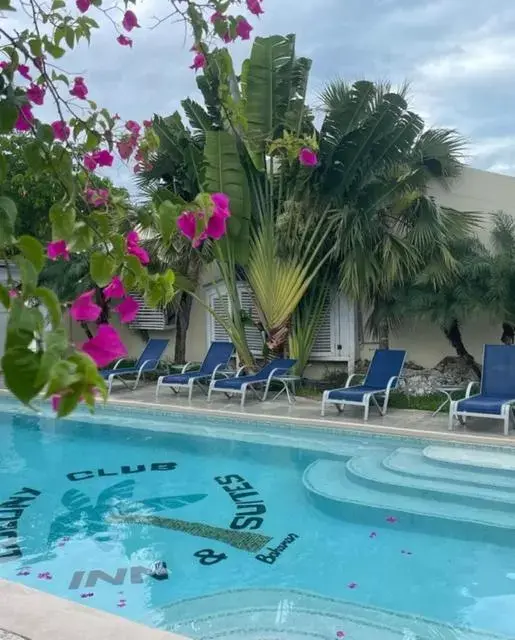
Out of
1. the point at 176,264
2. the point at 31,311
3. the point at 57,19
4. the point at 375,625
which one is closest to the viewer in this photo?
the point at 31,311

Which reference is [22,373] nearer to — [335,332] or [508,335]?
[508,335]

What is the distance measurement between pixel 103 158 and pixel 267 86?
30.1ft

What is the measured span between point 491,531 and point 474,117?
8.89m

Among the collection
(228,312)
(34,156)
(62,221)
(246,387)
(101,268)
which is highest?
(228,312)

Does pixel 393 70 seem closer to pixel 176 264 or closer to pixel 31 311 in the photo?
pixel 176 264

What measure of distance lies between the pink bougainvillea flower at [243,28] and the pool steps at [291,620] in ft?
11.3

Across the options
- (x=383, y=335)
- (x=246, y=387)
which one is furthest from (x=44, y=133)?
(x=383, y=335)

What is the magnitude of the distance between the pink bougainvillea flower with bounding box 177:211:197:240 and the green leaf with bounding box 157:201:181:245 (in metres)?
0.06

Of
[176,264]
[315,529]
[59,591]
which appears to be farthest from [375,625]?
[176,264]

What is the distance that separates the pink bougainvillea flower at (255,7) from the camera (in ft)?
7.71

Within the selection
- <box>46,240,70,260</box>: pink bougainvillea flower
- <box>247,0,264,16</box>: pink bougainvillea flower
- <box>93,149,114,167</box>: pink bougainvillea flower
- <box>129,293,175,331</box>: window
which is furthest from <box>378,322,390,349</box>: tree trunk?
<box>46,240,70,260</box>: pink bougainvillea flower

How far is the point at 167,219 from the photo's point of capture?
1.53 meters

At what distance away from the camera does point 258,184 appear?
12.1 m

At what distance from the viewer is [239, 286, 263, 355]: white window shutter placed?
13809 mm
